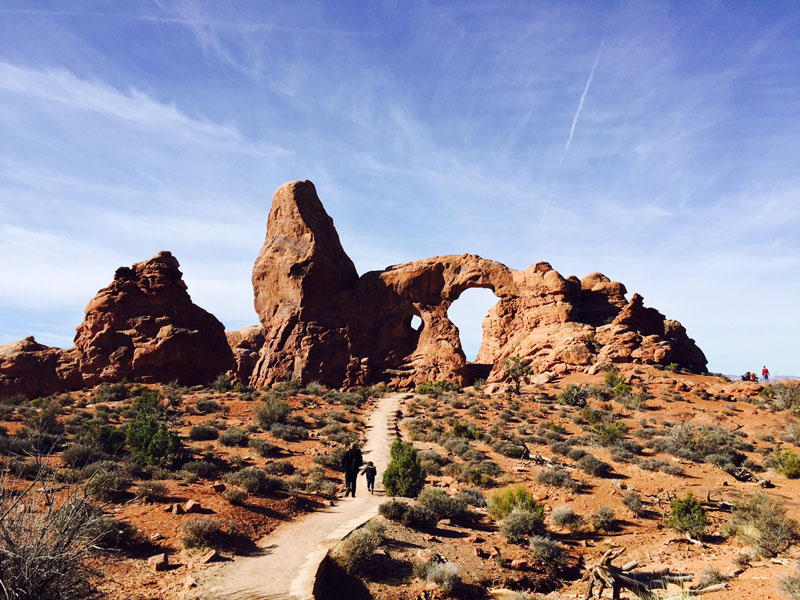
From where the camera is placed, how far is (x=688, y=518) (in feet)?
40.8

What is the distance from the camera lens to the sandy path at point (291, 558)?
8.01 m

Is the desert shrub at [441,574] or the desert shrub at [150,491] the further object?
the desert shrub at [150,491]

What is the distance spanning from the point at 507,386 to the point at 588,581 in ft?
80.4

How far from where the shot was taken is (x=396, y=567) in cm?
1004

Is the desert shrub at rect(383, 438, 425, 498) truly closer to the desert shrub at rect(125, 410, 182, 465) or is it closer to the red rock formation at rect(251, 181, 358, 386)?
the desert shrub at rect(125, 410, 182, 465)

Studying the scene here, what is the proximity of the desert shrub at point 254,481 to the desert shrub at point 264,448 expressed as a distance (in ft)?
12.0

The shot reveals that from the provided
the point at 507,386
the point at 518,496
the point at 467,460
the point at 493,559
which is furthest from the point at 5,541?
the point at 507,386

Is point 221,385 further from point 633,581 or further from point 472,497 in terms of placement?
point 633,581

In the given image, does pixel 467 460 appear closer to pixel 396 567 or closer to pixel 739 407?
pixel 396 567

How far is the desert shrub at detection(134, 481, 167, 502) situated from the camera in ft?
38.6

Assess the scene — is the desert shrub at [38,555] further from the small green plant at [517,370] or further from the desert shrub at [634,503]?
the small green plant at [517,370]

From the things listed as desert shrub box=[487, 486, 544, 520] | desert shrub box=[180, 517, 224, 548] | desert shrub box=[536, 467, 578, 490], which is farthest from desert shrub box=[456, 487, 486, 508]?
desert shrub box=[180, 517, 224, 548]

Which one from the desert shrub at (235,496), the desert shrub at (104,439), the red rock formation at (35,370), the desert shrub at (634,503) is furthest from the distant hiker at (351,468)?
the red rock formation at (35,370)

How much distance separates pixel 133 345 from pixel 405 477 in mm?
29919
